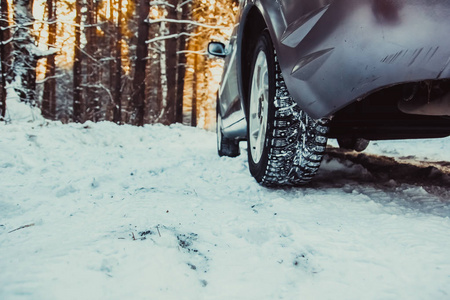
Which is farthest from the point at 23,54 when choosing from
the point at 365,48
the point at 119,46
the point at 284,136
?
the point at 365,48

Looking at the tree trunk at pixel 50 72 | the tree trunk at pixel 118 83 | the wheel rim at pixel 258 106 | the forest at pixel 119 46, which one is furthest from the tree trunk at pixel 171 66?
the wheel rim at pixel 258 106

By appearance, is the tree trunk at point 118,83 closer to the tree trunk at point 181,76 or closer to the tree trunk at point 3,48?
the tree trunk at point 181,76

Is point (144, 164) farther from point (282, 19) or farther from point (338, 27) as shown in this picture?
point (338, 27)

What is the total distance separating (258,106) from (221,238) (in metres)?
1.23

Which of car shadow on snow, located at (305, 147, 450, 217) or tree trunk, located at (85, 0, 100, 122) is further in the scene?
tree trunk, located at (85, 0, 100, 122)

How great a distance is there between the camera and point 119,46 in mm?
13148

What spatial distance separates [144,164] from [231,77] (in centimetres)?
125

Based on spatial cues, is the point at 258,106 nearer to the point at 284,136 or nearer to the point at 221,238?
the point at 284,136

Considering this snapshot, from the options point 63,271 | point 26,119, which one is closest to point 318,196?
point 63,271

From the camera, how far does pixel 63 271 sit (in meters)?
1.07

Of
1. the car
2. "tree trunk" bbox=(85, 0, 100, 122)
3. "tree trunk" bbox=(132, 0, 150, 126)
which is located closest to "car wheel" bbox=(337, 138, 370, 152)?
the car

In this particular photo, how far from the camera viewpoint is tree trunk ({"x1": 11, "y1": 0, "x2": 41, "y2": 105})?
7.30m

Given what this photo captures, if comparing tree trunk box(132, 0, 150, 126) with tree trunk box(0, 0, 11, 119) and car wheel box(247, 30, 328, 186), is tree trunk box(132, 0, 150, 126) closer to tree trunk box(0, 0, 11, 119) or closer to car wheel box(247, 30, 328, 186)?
tree trunk box(0, 0, 11, 119)

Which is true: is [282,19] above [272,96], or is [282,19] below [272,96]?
above
